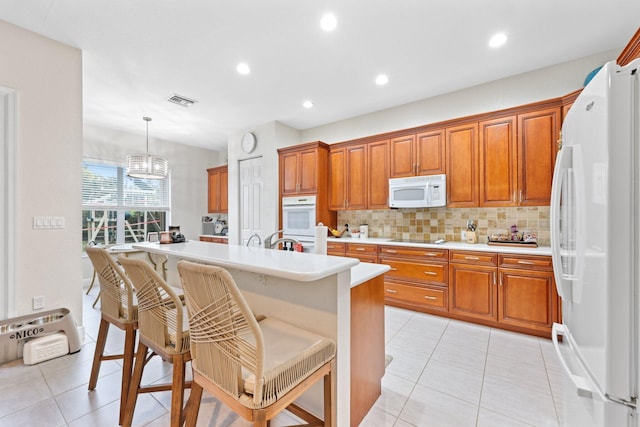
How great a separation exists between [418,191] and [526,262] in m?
1.39

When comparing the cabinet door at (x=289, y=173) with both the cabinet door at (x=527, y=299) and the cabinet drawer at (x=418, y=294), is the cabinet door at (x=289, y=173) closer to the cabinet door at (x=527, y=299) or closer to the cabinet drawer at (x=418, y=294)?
the cabinet drawer at (x=418, y=294)

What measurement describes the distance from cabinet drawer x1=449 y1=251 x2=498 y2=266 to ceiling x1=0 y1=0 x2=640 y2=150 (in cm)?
211

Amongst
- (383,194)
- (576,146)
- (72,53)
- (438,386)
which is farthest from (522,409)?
(72,53)

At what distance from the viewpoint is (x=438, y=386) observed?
6.31 feet

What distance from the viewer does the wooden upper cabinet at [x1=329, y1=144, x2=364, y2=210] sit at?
4121 mm

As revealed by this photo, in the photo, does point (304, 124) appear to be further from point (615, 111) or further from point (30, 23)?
point (615, 111)

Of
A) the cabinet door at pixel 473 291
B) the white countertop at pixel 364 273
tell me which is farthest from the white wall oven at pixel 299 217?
the white countertop at pixel 364 273

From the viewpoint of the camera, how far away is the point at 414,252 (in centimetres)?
332

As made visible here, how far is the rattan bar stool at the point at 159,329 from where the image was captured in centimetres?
120

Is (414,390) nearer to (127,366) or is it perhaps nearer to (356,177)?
(127,366)

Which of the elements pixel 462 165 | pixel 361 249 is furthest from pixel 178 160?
pixel 462 165

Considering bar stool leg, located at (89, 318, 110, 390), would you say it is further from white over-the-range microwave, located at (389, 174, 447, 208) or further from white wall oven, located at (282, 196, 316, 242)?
white over-the-range microwave, located at (389, 174, 447, 208)

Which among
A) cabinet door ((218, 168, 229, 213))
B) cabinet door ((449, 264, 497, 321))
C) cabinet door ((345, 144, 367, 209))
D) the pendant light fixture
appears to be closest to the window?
cabinet door ((218, 168, 229, 213))

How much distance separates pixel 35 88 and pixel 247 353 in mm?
3149
